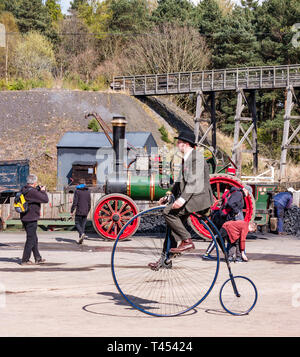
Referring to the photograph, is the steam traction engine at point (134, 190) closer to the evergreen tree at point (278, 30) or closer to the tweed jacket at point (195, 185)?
the tweed jacket at point (195, 185)

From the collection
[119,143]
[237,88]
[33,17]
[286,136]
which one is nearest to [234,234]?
[119,143]

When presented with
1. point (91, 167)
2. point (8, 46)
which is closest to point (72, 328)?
point (91, 167)

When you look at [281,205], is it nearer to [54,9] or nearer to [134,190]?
[134,190]

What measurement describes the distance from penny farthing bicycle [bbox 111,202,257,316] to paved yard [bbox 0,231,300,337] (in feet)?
0.54

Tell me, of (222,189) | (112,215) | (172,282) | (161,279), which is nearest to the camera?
(172,282)

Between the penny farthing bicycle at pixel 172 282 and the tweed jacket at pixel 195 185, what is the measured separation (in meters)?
0.21

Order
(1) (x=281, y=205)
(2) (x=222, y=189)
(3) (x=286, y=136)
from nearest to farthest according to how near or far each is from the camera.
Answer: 1. (2) (x=222, y=189)
2. (1) (x=281, y=205)
3. (3) (x=286, y=136)

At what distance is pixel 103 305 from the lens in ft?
25.6

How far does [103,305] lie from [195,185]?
198cm

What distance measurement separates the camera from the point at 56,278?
9.97 metres

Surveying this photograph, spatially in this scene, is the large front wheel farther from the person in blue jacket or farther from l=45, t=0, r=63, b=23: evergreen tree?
l=45, t=0, r=63, b=23: evergreen tree

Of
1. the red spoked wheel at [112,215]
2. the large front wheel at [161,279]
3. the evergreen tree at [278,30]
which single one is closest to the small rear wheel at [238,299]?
the large front wheel at [161,279]

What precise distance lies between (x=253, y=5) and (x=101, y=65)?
18713mm
